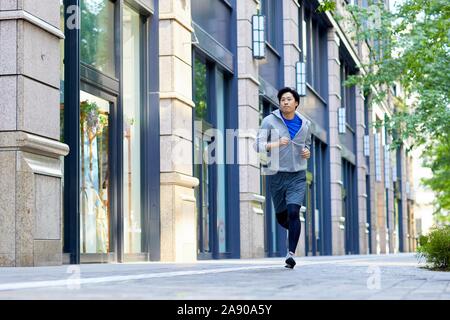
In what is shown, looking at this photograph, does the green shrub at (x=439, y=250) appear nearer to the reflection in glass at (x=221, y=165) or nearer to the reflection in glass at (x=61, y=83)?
the reflection in glass at (x=61, y=83)

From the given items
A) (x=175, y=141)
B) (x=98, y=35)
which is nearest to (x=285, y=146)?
(x=98, y=35)

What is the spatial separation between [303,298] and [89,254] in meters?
6.76

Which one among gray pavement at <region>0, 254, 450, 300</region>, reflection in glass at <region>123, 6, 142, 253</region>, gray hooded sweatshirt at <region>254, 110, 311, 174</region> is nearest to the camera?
gray pavement at <region>0, 254, 450, 300</region>

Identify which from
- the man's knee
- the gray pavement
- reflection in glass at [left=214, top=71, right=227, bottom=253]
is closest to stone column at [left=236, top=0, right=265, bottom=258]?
reflection in glass at [left=214, top=71, right=227, bottom=253]

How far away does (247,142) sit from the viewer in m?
17.7

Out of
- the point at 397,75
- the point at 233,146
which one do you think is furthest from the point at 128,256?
the point at 397,75

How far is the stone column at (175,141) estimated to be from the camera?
13.4m

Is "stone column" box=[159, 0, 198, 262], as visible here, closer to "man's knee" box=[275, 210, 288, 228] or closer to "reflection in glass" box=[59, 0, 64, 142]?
"reflection in glass" box=[59, 0, 64, 142]

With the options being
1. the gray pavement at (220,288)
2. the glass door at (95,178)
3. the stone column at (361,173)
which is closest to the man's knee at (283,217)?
the gray pavement at (220,288)

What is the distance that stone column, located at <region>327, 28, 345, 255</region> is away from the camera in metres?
28.1

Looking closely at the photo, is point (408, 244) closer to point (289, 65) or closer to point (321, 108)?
point (321, 108)

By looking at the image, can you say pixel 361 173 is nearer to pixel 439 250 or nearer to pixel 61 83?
pixel 439 250

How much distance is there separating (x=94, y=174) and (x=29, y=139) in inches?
98.2

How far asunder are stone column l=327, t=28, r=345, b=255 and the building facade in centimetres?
418
